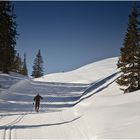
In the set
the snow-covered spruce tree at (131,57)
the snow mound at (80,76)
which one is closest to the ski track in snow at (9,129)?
the snow-covered spruce tree at (131,57)

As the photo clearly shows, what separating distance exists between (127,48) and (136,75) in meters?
2.79

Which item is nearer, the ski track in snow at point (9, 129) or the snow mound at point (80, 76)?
the ski track in snow at point (9, 129)

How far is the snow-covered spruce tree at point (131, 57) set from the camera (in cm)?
2994

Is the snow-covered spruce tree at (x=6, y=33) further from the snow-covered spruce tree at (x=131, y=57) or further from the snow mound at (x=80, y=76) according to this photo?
the snow mound at (x=80, y=76)

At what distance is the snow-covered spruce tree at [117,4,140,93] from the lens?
98.2 ft

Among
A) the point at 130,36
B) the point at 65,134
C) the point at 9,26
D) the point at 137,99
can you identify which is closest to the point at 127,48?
the point at 130,36

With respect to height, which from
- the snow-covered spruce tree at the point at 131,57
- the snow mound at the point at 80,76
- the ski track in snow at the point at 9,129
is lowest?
the ski track in snow at the point at 9,129

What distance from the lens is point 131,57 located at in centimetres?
3039

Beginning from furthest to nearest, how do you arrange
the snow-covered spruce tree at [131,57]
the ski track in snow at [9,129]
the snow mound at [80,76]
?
the snow mound at [80,76] < the snow-covered spruce tree at [131,57] < the ski track in snow at [9,129]

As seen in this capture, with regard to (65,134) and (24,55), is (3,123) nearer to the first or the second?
(65,134)

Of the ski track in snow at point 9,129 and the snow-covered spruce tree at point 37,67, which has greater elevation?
the snow-covered spruce tree at point 37,67

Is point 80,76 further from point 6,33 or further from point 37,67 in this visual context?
point 6,33

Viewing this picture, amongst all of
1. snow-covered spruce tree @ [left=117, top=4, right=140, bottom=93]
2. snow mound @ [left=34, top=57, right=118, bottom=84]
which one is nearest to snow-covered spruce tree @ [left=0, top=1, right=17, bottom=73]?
snow-covered spruce tree @ [left=117, top=4, right=140, bottom=93]

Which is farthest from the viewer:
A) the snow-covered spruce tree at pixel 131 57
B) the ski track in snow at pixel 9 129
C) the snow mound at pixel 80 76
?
the snow mound at pixel 80 76
